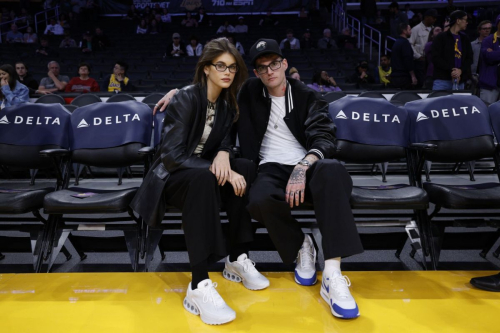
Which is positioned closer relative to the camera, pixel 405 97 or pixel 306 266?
pixel 306 266

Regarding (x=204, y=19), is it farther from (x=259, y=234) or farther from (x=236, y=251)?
(x=236, y=251)

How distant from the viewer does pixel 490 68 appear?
534 cm

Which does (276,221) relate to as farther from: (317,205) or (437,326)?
(437,326)

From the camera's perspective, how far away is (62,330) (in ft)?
5.82

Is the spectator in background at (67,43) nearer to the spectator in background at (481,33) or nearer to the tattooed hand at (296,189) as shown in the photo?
the spectator in background at (481,33)

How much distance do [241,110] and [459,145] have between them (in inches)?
56.9

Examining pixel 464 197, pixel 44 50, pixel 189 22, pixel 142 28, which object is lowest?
pixel 464 197

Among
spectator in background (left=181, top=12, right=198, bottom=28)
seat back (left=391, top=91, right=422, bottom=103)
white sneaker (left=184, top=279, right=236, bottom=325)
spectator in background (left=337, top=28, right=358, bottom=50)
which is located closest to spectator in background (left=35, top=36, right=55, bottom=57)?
spectator in background (left=181, top=12, right=198, bottom=28)

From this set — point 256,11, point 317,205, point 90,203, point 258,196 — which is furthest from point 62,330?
point 256,11

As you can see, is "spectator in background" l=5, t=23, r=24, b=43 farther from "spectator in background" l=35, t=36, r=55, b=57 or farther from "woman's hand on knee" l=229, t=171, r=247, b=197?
"woman's hand on knee" l=229, t=171, r=247, b=197

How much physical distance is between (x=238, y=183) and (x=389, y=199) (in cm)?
79

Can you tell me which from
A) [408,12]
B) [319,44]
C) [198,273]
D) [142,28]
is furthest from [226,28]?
[198,273]

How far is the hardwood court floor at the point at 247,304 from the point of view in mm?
1787

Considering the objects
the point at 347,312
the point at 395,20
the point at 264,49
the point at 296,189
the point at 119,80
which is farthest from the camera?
the point at 395,20
